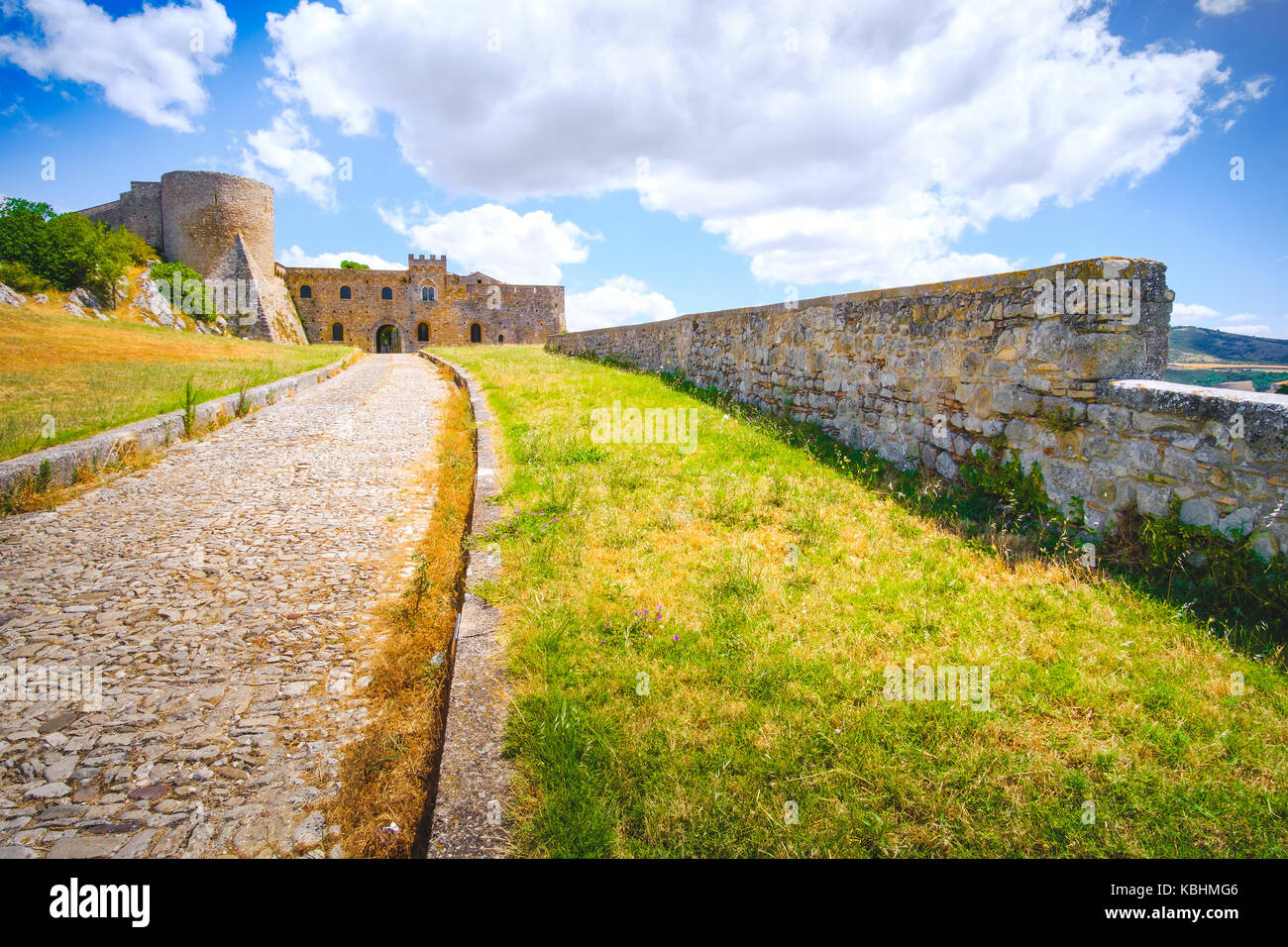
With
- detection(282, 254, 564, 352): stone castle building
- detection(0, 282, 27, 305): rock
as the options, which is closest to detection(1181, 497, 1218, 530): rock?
detection(0, 282, 27, 305): rock

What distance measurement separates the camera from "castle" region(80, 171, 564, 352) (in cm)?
3547

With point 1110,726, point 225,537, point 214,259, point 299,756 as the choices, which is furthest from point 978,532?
point 214,259

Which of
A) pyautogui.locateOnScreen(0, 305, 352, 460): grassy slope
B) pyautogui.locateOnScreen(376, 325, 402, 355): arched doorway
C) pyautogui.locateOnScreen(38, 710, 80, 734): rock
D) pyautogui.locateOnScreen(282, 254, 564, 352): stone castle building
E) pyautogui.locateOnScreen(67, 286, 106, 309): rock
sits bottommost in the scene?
pyautogui.locateOnScreen(38, 710, 80, 734): rock

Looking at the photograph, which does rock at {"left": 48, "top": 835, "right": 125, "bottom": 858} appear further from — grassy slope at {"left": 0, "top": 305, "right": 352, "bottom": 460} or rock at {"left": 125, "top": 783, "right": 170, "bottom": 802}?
grassy slope at {"left": 0, "top": 305, "right": 352, "bottom": 460}

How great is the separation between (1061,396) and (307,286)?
51.8 metres

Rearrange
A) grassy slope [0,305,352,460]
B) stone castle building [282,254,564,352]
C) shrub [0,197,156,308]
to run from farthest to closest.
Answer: stone castle building [282,254,564,352] → shrub [0,197,156,308] → grassy slope [0,305,352,460]

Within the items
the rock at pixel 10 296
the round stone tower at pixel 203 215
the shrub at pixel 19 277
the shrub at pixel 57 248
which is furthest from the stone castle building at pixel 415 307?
the rock at pixel 10 296

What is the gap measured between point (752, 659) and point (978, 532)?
2679 mm

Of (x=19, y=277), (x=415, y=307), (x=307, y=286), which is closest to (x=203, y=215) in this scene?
(x=307, y=286)

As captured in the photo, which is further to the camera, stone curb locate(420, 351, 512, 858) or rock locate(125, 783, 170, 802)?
rock locate(125, 783, 170, 802)

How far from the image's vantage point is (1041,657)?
2.90 m

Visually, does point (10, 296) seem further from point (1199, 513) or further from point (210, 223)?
point (1199, 513)

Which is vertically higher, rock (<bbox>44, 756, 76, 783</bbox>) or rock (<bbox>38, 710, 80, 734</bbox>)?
rock (<bbox>38, 710, 80, 734</bbox>)

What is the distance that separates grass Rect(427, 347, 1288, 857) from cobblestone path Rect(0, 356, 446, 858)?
0.90 meters
